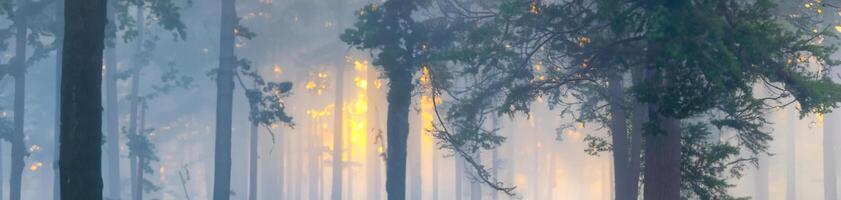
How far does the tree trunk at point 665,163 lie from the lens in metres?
12.0

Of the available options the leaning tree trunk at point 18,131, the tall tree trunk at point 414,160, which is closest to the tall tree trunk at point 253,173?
the leaning tree trunk at point 18,131

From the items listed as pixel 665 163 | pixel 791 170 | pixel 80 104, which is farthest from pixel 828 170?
pixel 80 104

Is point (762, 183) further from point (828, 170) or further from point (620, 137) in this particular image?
point (620, 137)

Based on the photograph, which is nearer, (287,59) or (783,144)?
(287,59)

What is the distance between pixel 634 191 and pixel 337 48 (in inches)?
1112


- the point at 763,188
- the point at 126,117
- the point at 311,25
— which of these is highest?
the point at 311,25

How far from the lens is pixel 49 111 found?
58562mm

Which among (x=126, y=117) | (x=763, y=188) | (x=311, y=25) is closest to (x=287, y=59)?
(x=311, y=25)

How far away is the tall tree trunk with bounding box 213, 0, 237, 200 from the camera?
22.8 m

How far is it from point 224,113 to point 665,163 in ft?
46.8

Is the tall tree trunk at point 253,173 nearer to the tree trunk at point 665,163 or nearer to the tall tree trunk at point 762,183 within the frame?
the tree trunk at point 665,163

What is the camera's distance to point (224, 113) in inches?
907

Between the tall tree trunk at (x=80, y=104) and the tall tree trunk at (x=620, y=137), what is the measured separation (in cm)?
1030

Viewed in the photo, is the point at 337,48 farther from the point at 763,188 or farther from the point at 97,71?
the point at 97,71
